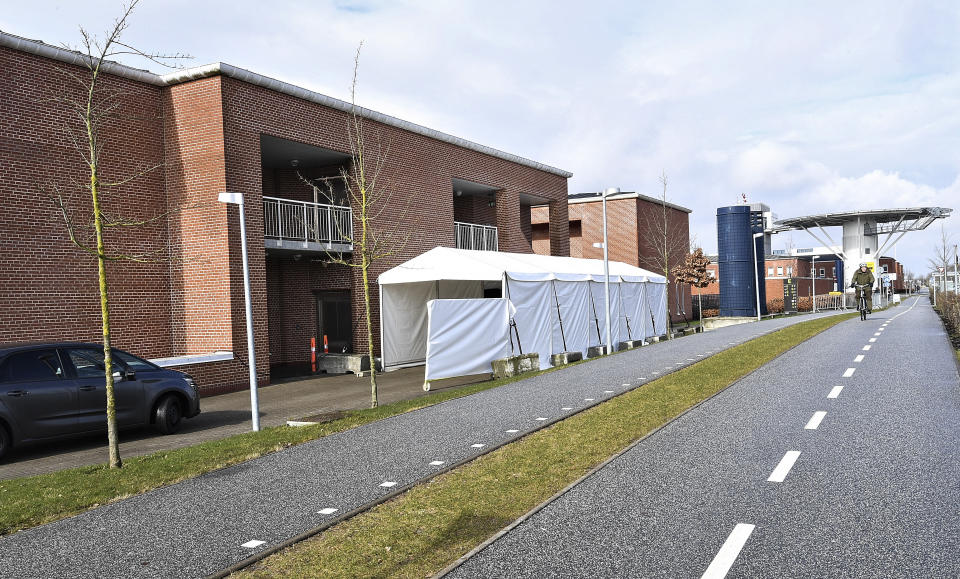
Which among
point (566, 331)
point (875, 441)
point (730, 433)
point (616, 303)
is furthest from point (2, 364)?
point (616, 303)

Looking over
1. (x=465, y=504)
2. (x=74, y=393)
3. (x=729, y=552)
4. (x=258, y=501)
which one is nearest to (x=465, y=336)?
(x=74, y=393)

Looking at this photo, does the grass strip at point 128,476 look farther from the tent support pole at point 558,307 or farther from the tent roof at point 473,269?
the tent support pole at point 558,307

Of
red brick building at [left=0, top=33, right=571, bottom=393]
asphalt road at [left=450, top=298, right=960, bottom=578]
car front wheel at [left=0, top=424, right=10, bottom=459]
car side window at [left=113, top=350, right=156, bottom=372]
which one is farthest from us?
red brick building at [left=0, top=33, right=571, bottom=393]

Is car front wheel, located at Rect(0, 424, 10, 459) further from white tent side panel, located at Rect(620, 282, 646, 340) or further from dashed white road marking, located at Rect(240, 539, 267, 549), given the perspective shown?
white tent side panel, located at Rect(620, 282, 646, 340)

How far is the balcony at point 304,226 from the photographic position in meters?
17.5

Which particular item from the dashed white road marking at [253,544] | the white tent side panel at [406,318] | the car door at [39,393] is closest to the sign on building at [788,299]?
the white tent side panel at [406,318]

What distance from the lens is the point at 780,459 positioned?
647 centimetres

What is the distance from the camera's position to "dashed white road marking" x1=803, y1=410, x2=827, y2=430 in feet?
25.7

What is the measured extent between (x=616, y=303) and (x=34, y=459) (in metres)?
17.0

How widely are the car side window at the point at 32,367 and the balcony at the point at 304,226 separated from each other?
7.65 meters

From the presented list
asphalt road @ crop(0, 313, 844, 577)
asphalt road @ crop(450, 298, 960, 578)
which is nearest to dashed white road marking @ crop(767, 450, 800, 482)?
asphalt road @ crop(450, 298, 960, 578)

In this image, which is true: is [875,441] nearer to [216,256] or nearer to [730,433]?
[730,433]

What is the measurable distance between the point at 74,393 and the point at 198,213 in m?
7.37

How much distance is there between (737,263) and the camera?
137ft
